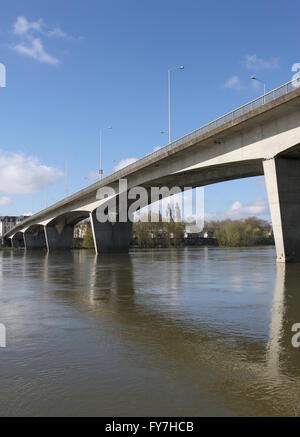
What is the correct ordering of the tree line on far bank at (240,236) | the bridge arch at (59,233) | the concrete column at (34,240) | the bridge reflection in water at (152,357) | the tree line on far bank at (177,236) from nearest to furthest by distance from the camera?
the bridge reflection in water at (152,357) → the bridge arch at (59,233) → the tree line on far bank at (177,236) → the concrete column at (34,240) → the tree line on far bank at (240,236)

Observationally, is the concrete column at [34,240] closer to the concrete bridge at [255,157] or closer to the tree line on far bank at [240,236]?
the tree line on far bank at [240,236]

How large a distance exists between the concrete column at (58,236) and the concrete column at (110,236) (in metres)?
37.4

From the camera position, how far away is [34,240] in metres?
134

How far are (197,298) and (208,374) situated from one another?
8310 mm

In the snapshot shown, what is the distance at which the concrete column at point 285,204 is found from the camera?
3011 centimetres

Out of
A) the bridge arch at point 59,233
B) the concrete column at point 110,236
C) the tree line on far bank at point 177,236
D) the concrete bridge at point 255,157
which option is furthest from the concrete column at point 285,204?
the tree line on far bank at point 177,236

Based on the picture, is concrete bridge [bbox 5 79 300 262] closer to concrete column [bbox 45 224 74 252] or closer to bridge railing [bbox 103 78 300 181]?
bridge railing [bbox 103 78 300 181]

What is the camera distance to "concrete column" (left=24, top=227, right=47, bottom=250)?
132m

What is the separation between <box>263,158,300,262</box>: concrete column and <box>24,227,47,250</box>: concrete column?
10954cm

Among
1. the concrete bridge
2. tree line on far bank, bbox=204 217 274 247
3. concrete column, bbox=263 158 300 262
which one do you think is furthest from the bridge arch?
concrete column, bbox=263 158 300 262

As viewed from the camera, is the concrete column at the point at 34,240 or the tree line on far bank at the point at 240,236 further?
the tree line on far bank at the point at 240,236

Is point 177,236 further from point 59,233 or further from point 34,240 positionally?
point 34,240

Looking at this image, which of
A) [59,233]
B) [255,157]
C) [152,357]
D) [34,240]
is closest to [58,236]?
[59,233]
